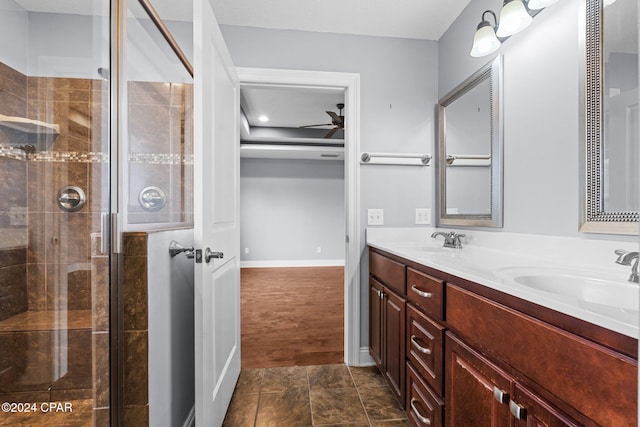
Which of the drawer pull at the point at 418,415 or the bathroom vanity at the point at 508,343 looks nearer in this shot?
the bathroom vanity at the point at 508,343

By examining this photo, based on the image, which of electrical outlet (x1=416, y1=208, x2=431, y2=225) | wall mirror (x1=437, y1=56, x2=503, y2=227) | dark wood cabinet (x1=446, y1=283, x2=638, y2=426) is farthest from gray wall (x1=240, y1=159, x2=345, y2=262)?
dark wood cabinet (x1=446, y1=283, x2=638, y2=426)

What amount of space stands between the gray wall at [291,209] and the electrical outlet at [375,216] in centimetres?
386

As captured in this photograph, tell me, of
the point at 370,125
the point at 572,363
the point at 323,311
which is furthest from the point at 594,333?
the point at 323,311

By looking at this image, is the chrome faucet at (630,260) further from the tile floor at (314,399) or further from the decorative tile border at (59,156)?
the decorative tile border at (59,156)

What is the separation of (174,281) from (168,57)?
1341 mm

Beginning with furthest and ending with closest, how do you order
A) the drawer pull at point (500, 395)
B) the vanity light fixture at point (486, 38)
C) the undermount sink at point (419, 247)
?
1. the undermount sink at point (419, 247)
2. the vanity light fixture at point (486, 38)
3. the drawer pull at point (500, 395)

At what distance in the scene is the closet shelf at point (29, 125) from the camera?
2.97 ft

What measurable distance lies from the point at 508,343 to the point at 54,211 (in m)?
1.59

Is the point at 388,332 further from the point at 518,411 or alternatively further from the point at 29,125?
the point at 29,125

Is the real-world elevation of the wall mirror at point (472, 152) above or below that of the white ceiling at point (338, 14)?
below

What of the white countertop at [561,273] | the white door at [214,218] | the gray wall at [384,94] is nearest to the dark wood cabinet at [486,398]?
the white countertop at [561,273]

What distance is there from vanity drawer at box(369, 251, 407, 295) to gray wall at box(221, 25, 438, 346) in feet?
0.52

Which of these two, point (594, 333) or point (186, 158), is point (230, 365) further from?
point (594, 333)

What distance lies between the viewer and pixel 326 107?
430 centimetres
